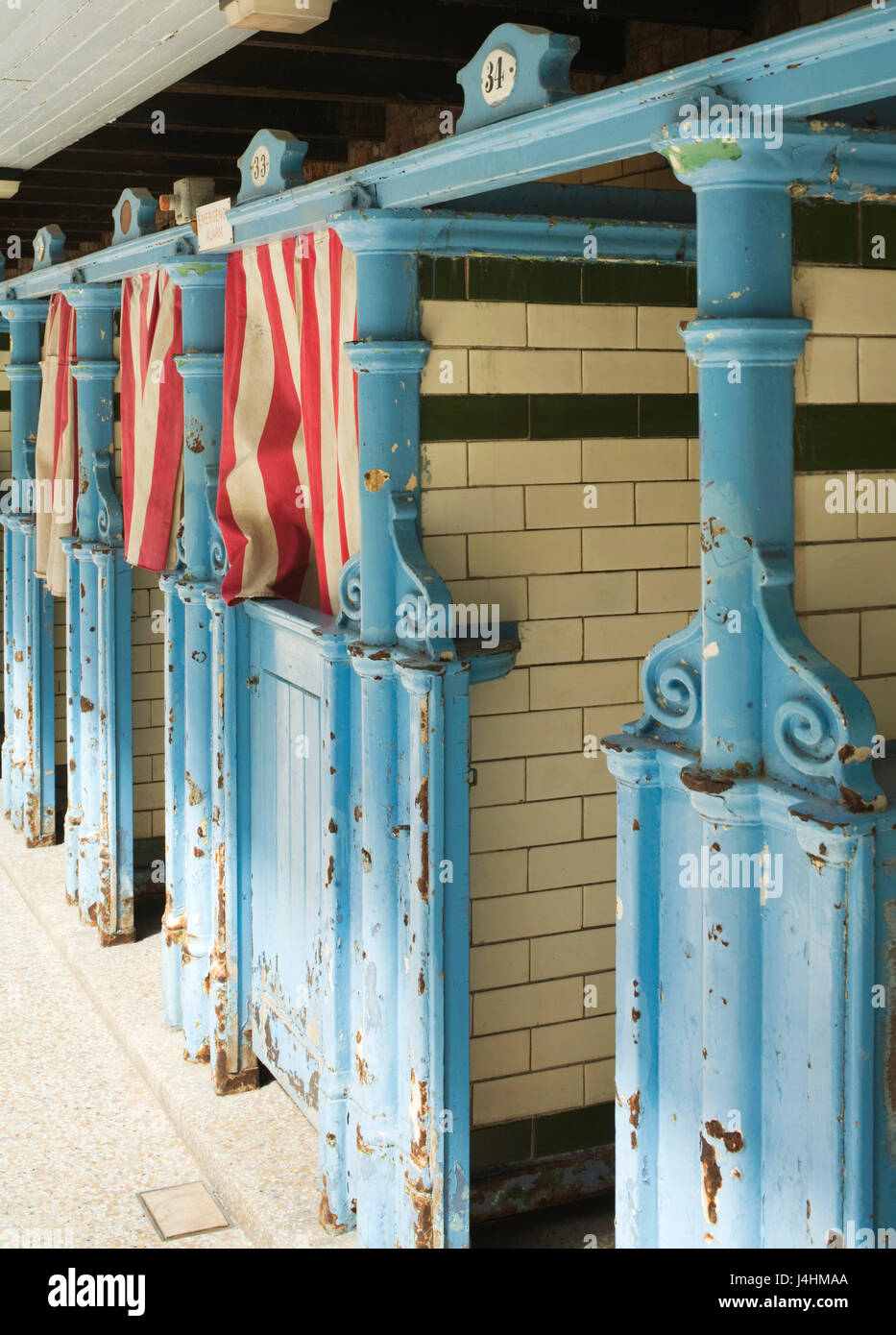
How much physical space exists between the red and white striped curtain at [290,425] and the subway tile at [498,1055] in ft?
4.51

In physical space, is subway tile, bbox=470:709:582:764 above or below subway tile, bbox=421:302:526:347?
below

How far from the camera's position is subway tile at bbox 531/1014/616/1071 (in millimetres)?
4418

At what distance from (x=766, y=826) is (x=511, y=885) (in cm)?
179

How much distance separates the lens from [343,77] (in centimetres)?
480

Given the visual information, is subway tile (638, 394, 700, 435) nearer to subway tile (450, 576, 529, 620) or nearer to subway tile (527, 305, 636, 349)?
subway tile (527, 305, 636, 349)

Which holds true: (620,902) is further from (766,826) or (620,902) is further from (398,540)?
(398,540)

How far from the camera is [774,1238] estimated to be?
2617 millimetres

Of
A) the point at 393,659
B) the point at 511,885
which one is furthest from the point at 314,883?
the point at 393,659

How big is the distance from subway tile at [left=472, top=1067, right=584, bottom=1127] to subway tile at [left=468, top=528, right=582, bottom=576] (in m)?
1.51

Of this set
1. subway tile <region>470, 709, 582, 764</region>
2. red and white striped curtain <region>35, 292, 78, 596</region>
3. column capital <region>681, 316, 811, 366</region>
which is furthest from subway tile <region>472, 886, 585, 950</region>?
red and white striped curtain <region>35, 292, 78, 596</region>

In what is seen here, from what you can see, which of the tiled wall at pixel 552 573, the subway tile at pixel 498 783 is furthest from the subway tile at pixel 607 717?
the subway tile at pixel 498 783

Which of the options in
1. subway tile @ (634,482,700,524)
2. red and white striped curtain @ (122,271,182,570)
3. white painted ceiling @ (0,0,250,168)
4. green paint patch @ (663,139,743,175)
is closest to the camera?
green paint patch @ (663,139,743,175)

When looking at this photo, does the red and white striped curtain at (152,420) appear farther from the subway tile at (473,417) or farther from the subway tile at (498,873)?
the subway tile at (498,873)

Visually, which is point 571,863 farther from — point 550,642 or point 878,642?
point 878,642
